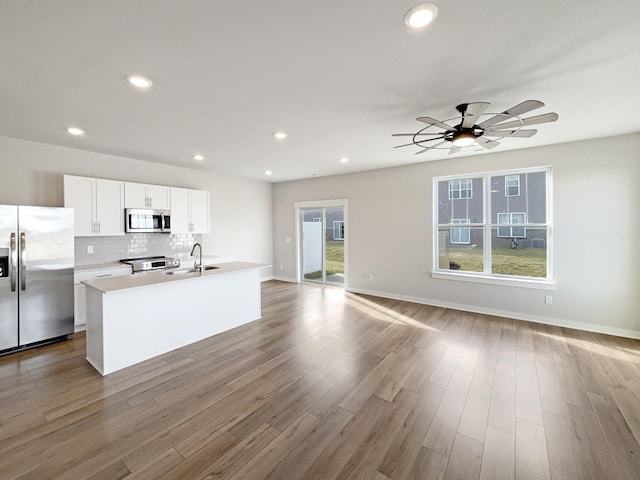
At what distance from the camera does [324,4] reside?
1518mm

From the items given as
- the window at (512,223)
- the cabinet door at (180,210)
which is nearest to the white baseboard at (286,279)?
→ the cabinet door at (180,210)

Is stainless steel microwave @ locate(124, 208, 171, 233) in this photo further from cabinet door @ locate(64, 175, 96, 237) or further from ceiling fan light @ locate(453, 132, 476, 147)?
ceiling fan light @ locate(453, 132, 476, 147)

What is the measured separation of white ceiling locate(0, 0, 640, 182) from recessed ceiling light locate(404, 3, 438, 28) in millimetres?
55

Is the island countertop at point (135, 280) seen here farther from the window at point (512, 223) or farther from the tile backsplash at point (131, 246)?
the window at point (512, 223)

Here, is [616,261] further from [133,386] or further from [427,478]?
[133,386]

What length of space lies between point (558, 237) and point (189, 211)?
20.9ft

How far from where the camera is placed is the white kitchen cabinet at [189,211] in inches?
205

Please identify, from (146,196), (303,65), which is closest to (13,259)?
(146,196)

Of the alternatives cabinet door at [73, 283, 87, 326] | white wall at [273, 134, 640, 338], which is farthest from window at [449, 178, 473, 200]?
cabinet door at [73, 283, 87, 326]

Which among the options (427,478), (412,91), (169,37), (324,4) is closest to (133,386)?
(427,478)

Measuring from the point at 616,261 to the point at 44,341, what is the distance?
7.72m

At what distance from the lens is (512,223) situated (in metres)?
4.60

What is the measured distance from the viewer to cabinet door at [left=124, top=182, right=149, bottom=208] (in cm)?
455

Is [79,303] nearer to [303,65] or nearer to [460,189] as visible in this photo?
[303,65]
